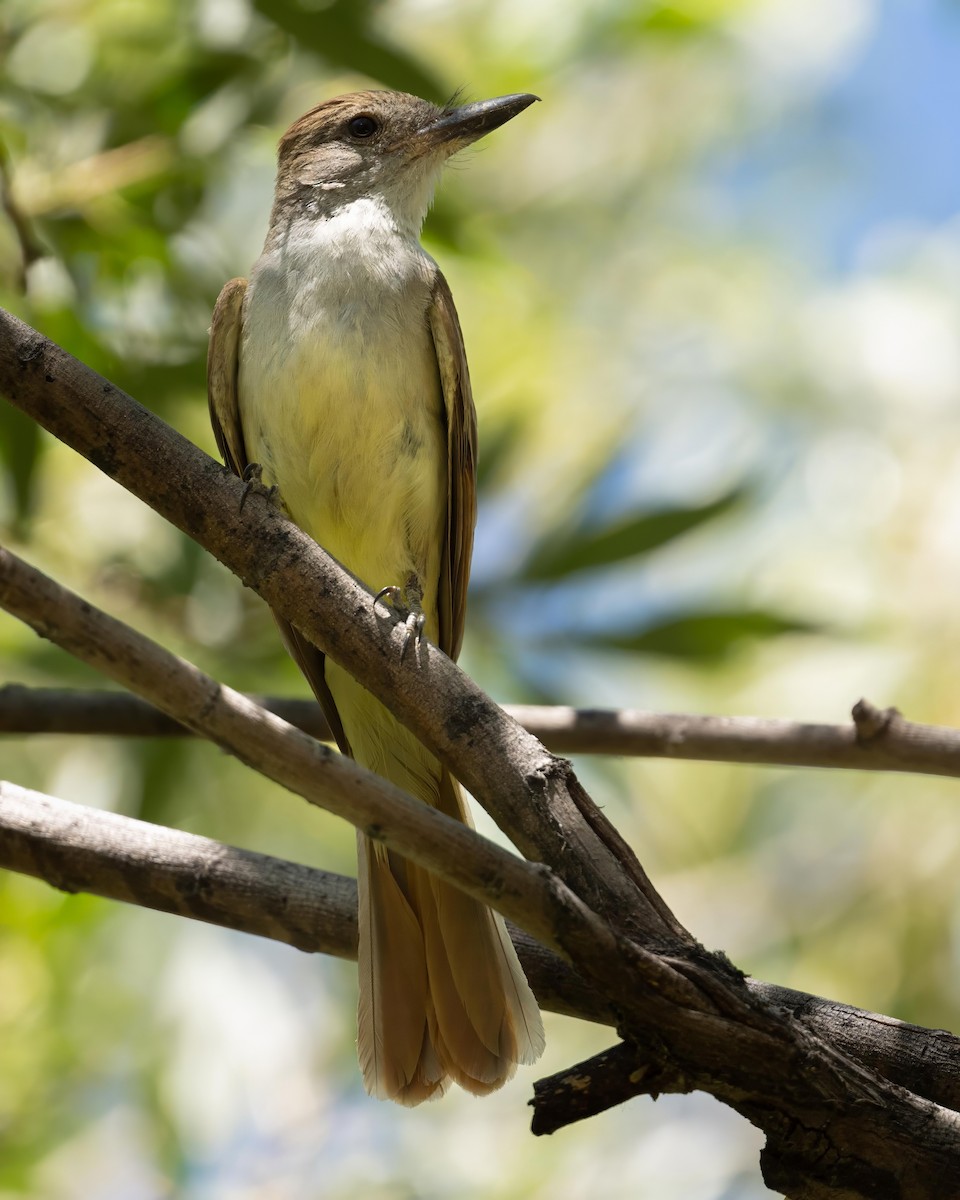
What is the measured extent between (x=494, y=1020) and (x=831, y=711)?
3.02m

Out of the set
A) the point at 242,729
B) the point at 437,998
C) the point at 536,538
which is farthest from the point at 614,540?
the point at 242,729

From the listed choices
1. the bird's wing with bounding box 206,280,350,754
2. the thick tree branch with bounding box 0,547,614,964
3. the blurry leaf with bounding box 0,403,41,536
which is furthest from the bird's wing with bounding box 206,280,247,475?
the thick tree branch with bounding box 0,547,614,964

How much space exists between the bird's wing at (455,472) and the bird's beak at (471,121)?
2.34 ft

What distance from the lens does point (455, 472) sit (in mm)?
4203

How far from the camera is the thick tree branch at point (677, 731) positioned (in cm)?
334

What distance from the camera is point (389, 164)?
4.68 metres

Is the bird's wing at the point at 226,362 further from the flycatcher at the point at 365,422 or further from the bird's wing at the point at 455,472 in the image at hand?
the bird's wing at the point at 455,472

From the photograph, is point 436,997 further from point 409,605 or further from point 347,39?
point 347,39

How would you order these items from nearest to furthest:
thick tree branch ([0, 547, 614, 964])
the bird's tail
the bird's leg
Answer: thick tree branch ([0, 547, 614, 964]), the bird's leg, the bird's tail

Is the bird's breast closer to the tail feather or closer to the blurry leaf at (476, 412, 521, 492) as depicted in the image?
the blurry leaf at (476, 412, 521, 492)

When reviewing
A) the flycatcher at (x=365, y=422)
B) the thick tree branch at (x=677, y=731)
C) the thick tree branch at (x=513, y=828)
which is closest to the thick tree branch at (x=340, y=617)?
the thick tree branch at (x=513, y=828)

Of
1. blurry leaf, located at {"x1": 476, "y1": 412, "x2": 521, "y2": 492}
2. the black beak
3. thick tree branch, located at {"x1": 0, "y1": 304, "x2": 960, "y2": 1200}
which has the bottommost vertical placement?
thick tree branch, located at {"x1": 0, "y1": 304, "x2": 960, "y2": 1200}

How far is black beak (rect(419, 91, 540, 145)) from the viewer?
4.51m

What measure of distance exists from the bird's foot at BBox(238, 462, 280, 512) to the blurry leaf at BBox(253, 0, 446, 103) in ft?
3.86
